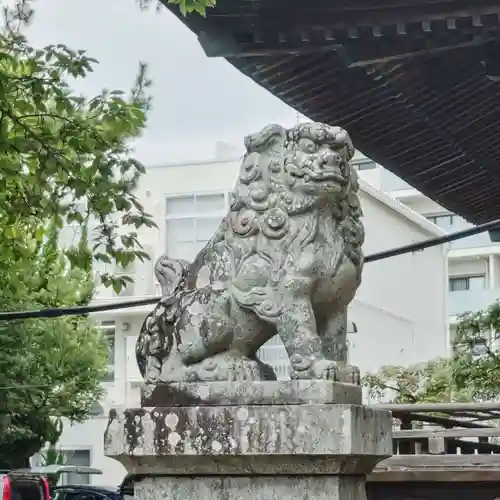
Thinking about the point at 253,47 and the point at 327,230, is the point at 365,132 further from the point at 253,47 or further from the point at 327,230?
the point at 327,230

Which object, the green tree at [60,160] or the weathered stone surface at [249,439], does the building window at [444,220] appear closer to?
the green tree at [60,160]

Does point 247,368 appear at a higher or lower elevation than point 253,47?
lower

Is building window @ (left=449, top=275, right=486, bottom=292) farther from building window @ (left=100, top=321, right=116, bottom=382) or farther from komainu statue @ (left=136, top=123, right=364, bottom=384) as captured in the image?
komainu statue @ (left=136, top=123, right=364, bottom=384)

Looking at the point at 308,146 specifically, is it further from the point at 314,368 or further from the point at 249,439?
the point at 249,439

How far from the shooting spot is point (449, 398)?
16.5 metres

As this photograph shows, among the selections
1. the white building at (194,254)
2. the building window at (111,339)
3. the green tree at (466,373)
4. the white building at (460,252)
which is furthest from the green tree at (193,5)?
the white building at (460,252)

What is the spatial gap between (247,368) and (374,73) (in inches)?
128

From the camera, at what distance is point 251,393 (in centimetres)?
321

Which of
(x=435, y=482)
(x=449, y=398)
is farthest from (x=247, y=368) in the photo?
(x=449, y=398)

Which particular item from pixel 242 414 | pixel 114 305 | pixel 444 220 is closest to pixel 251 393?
pixel 242 414

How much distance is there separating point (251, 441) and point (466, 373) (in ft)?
28.6

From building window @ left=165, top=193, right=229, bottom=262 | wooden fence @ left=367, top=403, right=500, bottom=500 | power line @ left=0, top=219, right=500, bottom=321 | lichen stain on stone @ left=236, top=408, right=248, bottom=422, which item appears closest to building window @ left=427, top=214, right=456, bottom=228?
building window @ left=165, top=193, right=229, bottom=262

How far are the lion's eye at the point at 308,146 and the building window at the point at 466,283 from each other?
3094 centimetres

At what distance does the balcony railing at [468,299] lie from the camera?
30.1m
